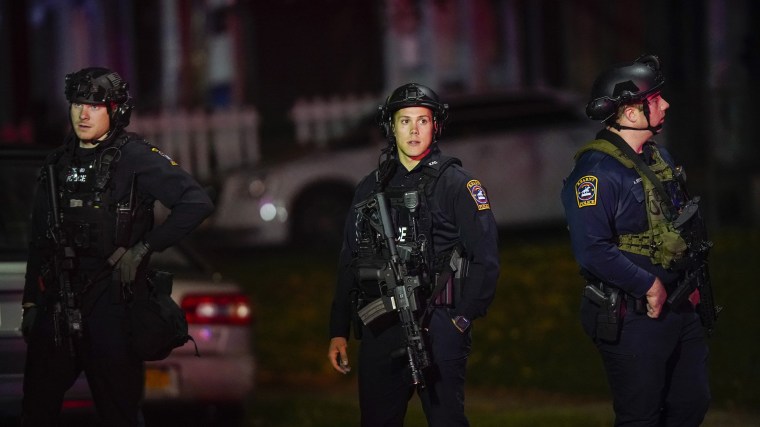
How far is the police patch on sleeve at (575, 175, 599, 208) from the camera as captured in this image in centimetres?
671

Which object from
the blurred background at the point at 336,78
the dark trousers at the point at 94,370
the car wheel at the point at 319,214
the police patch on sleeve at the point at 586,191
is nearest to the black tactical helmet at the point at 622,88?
the police patch on sleeve at the point at 586,191

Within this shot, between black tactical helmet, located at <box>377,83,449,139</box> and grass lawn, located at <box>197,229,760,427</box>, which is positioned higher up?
black tactical helmet, located at <box>377,83,449,139</box>

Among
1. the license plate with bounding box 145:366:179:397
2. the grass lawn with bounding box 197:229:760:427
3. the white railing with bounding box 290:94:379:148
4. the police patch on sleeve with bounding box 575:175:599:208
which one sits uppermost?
the white railing with bounding box 290:94:379:148

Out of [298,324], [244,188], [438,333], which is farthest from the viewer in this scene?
[244,188]

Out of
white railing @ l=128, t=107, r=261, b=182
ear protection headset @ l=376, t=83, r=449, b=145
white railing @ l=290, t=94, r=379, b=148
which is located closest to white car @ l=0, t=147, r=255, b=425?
ear protection headset @ l=376, t=83, r=449, b=145

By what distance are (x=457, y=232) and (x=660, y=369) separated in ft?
3.14

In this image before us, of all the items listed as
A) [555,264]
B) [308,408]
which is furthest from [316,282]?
[308,408]

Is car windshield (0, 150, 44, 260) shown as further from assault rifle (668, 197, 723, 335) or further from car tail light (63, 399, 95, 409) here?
assault rifle (668, 197, 723, 335)

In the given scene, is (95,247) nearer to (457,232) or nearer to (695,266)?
(457,232)

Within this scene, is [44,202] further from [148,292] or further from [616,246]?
[616,246]

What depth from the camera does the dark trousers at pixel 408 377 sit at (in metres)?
6.66

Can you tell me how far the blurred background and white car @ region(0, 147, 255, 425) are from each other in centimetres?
428

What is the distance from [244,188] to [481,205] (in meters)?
9.63

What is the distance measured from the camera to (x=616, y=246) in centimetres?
673
